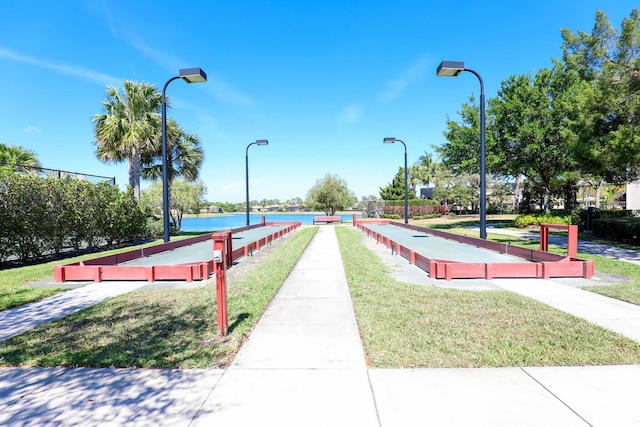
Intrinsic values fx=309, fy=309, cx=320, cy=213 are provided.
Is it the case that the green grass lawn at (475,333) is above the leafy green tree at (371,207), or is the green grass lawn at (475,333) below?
below

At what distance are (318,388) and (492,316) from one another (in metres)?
3.19

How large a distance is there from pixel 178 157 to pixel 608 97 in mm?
23073

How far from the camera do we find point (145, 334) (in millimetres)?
4242

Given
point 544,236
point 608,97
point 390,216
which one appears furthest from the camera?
point 390,216

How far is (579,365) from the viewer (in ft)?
10.8

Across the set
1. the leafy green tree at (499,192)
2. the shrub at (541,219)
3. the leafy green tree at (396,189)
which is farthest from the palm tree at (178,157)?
the leafy green tree at (499,192)

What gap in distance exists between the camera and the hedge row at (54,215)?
985 centimetres

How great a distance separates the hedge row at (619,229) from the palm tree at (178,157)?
2444cm

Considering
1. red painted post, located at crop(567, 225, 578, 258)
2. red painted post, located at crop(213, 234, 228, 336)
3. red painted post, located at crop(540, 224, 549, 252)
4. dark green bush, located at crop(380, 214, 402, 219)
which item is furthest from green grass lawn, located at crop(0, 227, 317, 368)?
dark green bush, located at crop(380, 214, 402, 219)

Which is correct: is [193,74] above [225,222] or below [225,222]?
above

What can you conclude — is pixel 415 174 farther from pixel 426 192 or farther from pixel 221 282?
pixel 221 282

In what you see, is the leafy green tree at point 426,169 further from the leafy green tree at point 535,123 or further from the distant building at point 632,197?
the leafy green tree at point 535,123

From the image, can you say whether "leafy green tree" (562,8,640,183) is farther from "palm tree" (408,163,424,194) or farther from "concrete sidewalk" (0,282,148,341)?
"palm tree" (408,163,424,194)

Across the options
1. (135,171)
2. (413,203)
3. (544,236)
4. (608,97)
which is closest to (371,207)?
(413,203)
